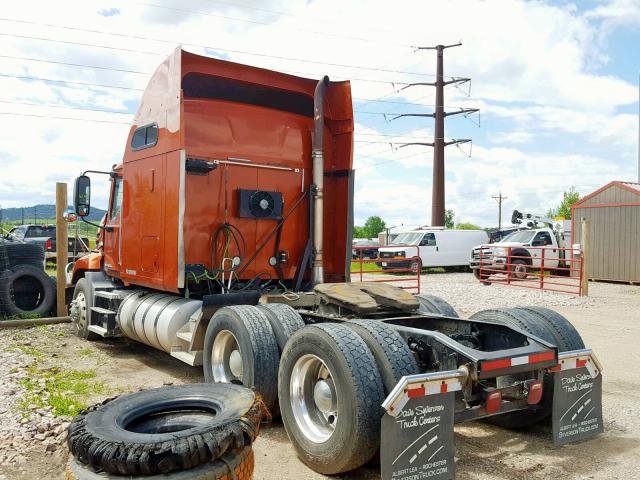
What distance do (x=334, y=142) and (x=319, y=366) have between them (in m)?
3.78

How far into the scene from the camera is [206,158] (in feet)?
22.1

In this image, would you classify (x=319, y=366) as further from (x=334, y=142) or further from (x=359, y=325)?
(x=334, y=142)

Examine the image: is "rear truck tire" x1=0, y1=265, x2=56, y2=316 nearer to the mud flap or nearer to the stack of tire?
the stack of tire

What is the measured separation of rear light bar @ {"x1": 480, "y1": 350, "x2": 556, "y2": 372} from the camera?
3908 millimetres

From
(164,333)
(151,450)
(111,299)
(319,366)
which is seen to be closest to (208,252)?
(164,333)

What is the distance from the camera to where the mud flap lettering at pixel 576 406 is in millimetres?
4461

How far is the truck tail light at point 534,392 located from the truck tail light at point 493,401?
338 mm

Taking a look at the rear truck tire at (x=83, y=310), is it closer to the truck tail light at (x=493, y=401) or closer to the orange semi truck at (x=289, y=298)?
the orange semi truck at (x=289, y=298)

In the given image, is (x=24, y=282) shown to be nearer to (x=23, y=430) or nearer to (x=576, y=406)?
(x=23, y=430)

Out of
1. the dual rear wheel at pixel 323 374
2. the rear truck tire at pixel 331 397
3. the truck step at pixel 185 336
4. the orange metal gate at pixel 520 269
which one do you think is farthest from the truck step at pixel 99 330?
the orange metal gate at pixel 520 269

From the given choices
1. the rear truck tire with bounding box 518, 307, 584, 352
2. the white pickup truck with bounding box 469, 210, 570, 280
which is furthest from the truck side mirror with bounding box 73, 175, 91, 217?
the white pickup truck with bounding box 469, 210, 570, 280

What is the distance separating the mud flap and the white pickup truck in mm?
16369

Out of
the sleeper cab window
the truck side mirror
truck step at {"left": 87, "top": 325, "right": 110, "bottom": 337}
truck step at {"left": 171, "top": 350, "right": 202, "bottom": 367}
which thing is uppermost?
the sleeper cab window

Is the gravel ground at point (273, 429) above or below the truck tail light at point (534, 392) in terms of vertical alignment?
below
